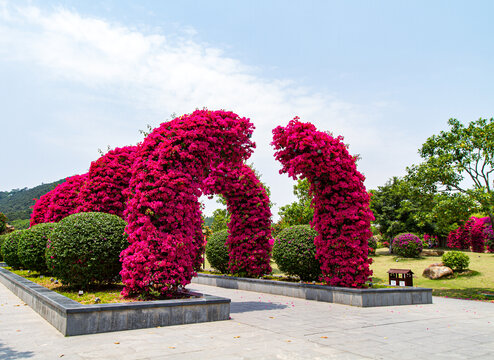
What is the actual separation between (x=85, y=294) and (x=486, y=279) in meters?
19.0

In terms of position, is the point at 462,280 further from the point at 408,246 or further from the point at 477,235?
the point at 477,235

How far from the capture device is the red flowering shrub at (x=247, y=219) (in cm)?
1405

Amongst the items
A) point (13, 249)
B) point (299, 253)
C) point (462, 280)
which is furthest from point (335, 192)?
point (13, 249)

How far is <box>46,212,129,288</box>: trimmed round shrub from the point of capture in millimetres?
9023

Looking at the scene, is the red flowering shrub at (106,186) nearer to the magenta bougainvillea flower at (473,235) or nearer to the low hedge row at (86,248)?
the low hedge row at (86,248)

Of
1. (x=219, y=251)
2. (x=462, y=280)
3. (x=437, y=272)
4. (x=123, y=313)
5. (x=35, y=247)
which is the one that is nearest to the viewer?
(x=123, y=313)

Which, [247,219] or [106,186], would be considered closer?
[106,186]

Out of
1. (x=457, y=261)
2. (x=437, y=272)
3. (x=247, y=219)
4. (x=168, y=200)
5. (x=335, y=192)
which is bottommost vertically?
(x=437, y=272)

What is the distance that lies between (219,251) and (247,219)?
348 cm

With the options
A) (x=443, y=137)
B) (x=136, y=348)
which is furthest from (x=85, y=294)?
(x=443, y=137)

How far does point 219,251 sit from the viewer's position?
55.2 feet

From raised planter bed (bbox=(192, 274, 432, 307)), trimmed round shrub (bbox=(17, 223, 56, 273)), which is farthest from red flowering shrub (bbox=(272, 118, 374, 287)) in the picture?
trimmed round shrub (bbox=(17, 223, 56, 273))

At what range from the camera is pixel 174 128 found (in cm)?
905

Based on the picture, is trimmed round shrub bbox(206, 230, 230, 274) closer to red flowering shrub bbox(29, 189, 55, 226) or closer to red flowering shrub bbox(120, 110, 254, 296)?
red flowering shrub bbox(120, 110, 254, 296)
